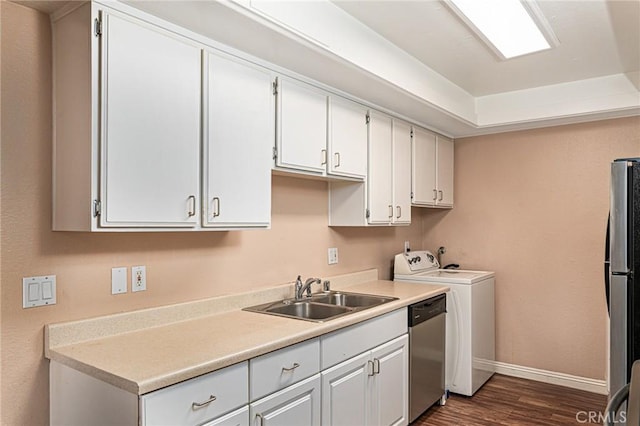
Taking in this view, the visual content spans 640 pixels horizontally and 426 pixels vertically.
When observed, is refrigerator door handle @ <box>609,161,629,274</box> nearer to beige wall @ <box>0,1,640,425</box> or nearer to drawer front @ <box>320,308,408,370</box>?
drawer front @ <box>320,308,408,370</box>

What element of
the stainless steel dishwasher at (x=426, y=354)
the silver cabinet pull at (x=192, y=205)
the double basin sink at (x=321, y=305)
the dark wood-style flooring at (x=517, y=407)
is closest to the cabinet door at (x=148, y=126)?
the silver cabinet pull at (x=192, y=205)

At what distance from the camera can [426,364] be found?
3.19 meters

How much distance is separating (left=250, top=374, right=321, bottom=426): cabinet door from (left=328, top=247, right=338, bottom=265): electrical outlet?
126cm

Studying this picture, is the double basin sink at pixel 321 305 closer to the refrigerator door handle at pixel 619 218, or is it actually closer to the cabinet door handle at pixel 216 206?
the cabinet door handle at pixel 216 206

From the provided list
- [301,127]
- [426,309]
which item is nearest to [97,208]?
[301,127]

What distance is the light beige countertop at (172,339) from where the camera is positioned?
156 centimetres

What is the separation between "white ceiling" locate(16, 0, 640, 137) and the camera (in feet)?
6.57

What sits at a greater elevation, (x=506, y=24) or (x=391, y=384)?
(x=506, y=24)

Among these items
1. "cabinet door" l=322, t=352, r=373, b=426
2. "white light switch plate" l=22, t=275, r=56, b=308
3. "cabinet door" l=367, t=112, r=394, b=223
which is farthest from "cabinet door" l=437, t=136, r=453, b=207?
"white light switch plate" l=22, t=275, r=56, b=308

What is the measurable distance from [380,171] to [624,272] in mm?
1769

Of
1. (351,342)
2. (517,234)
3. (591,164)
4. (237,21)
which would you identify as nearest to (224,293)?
(351,342)

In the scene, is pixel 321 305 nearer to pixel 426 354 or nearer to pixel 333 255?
pixel 333 255

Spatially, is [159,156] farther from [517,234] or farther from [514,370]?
[514,370]

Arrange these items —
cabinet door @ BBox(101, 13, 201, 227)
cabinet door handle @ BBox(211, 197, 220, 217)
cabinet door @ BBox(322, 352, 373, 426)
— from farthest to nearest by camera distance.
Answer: cabinet door @ BBox(322, 352, 373, 426) < cabinet door handle @ BBox(211, 197, 220, 217) < cabinet door @ BBox(101, 13, 201, 227)
